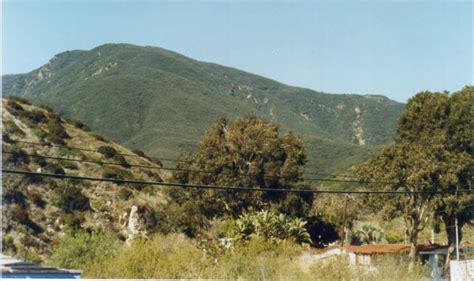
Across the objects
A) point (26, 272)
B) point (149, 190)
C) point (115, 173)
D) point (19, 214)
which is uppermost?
point (26, 272)

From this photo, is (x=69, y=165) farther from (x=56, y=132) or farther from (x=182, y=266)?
(x=182, y=266)

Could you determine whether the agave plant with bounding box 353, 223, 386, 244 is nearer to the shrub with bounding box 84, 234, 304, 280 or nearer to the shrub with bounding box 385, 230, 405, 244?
the shrub with bounding box 385, 230, 405, 244

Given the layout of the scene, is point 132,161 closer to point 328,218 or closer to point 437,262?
A: point 328,218

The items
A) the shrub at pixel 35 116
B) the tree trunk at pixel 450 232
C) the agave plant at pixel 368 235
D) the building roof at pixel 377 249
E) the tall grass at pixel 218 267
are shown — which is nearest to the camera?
the tall grass at pixel 218 267

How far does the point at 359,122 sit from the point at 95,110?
75.6 meters

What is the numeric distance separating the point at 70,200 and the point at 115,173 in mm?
7398

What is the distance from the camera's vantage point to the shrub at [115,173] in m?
56.9

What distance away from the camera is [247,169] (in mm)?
51969

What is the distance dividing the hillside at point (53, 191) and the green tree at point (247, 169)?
4492mm

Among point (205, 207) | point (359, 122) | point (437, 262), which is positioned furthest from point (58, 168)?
point (359, 122)

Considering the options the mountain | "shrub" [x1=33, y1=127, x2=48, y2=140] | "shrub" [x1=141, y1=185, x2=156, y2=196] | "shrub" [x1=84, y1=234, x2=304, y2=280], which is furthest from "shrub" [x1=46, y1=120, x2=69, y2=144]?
"shrub" [x1=84, y1=234, x2=304, y2=280]

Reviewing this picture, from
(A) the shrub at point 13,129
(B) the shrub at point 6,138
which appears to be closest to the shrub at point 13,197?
(B) the shrub at point 6,138

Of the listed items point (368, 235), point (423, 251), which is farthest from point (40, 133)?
point (423, 251)

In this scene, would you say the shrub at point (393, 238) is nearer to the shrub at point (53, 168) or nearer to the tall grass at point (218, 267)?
the shrub at point (53, 168)
